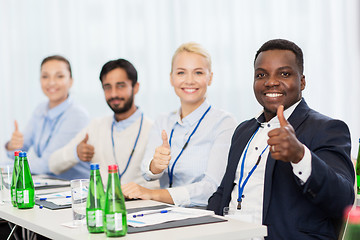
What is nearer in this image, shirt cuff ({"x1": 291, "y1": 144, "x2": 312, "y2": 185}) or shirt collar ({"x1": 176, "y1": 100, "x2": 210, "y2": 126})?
shirt cuff ({"x1": 291, "y1": 144, "x2": 312, "y2": 185})

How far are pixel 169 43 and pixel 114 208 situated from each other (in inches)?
149

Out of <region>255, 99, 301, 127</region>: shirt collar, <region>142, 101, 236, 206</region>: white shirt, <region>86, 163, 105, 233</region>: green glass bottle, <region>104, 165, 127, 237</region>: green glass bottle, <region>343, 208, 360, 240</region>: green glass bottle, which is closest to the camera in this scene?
<region>343, 208, 360, 240</region>: green glass bottle

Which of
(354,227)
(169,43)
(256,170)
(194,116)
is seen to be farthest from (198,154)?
(169,43)

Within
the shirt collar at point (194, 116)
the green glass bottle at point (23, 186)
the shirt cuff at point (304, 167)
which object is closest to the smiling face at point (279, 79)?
the shirt cuff at point (304, 167)

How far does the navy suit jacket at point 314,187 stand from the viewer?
1.96m

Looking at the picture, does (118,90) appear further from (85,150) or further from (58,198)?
(58,198)

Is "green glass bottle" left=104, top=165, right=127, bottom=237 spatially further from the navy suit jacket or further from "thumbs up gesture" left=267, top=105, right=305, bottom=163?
the navy suit jacket

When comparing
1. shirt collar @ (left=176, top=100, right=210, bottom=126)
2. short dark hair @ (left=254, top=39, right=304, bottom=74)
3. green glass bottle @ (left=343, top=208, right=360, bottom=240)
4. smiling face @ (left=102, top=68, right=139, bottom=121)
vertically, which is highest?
short dark hair @ (left=254, top=39, right=304, bottom=74)

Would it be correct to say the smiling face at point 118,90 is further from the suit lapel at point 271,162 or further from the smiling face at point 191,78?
the suit lapel at point 271,162

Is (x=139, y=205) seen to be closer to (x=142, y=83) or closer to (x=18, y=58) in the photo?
(x=142, y=83)

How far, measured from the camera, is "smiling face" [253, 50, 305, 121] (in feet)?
7.58

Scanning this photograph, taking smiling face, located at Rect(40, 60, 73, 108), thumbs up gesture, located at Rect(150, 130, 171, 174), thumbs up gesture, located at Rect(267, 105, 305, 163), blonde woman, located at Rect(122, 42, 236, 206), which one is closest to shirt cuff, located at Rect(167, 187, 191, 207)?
blonde woman, located at Rect(122, 42, 236, 206)

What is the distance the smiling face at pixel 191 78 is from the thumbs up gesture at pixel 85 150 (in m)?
0.95

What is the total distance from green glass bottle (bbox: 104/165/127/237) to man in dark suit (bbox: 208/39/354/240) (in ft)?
1.63
